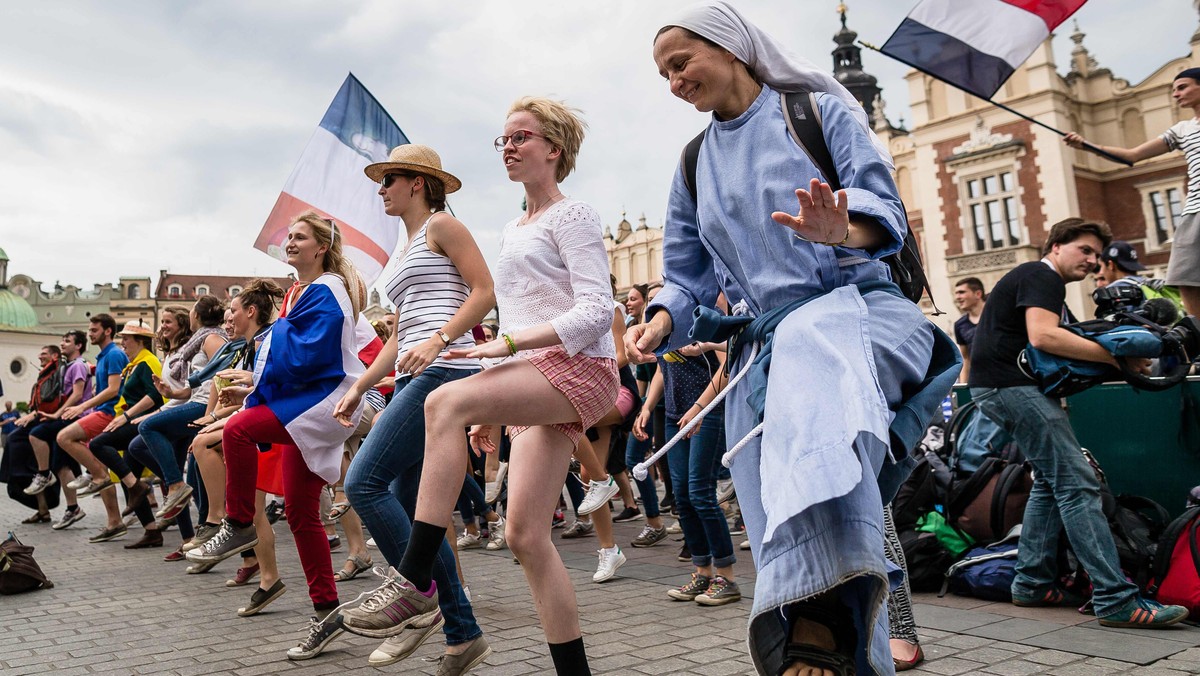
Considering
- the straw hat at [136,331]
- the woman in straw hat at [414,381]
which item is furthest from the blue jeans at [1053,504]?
the straw hat at [136,331]

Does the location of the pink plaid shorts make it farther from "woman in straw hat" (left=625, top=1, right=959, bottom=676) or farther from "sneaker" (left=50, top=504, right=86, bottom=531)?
"sneaker" (left=50, top=504, right=86, bottom=531)

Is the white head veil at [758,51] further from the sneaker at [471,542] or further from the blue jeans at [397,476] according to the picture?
the sneaker at [471,542]

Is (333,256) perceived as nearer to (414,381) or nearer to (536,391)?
(414,381)

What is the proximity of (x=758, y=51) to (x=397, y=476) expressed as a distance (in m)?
2.37

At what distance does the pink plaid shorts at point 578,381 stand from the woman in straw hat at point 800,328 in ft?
1.96

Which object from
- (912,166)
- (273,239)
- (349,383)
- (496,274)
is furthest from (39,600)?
(912,166)

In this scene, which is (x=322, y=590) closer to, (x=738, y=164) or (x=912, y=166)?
(x=738, y=164)

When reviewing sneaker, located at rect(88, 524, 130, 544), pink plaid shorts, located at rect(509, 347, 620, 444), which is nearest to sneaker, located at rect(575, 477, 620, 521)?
pink plaid shorts, located at rect(509, 347, 620, 444)

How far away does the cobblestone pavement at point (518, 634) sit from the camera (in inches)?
149

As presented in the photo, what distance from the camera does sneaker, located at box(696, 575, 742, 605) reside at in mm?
5070

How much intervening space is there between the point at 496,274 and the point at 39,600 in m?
4.88

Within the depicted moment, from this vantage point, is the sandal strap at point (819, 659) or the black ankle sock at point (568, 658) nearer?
the sandal strap at point (819, 659)

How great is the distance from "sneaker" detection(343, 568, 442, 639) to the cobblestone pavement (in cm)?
67

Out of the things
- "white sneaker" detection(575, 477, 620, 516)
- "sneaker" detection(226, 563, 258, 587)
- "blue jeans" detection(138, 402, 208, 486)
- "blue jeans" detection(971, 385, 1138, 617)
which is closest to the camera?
"blue jeans" detection(971, 385, 1138, 617)
